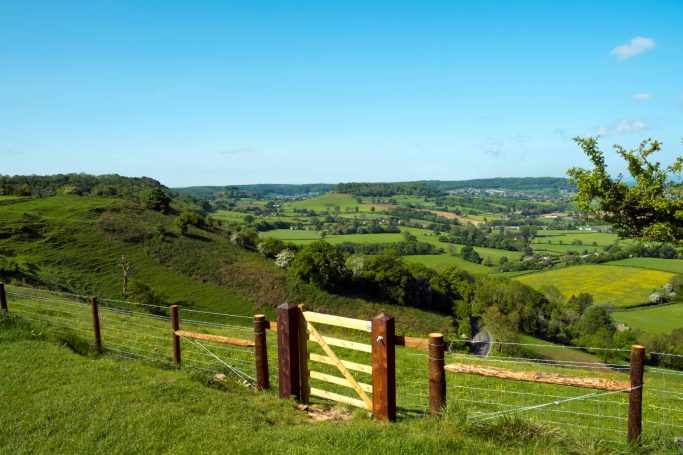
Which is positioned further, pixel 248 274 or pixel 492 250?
pixel 492 250

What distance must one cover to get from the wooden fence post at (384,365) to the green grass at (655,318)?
63.5m

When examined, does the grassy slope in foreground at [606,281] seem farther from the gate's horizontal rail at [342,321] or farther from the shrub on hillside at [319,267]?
the gate's horizontal rail at [342,321]

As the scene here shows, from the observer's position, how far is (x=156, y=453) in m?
5.75

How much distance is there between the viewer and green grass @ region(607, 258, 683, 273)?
8431cm

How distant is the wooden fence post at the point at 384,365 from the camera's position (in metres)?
6.74

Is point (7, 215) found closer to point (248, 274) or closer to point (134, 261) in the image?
point (134, 261)

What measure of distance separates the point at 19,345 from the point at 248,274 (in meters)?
45.9

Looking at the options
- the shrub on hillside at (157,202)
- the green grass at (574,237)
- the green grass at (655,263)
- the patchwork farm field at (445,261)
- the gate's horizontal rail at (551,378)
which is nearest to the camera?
the gate's horizontal rail at (551,378)

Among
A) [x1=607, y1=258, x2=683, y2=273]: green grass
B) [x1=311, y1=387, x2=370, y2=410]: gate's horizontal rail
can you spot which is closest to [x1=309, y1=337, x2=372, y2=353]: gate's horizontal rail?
[x1=311, y1=387, x2=370, y2=410]: gate's horizontal rail

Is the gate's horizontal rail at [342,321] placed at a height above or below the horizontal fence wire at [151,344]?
above

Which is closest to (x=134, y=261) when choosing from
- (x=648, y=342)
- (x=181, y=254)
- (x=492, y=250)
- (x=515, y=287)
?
(x=181, y=254)

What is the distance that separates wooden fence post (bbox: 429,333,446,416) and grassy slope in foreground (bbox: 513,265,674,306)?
247 ft

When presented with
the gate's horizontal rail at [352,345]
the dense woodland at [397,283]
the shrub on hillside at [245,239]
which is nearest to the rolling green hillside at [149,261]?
the dense woodland at [397,283]

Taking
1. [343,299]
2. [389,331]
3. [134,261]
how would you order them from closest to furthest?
[389,331] < [134,261] < [343,299]
